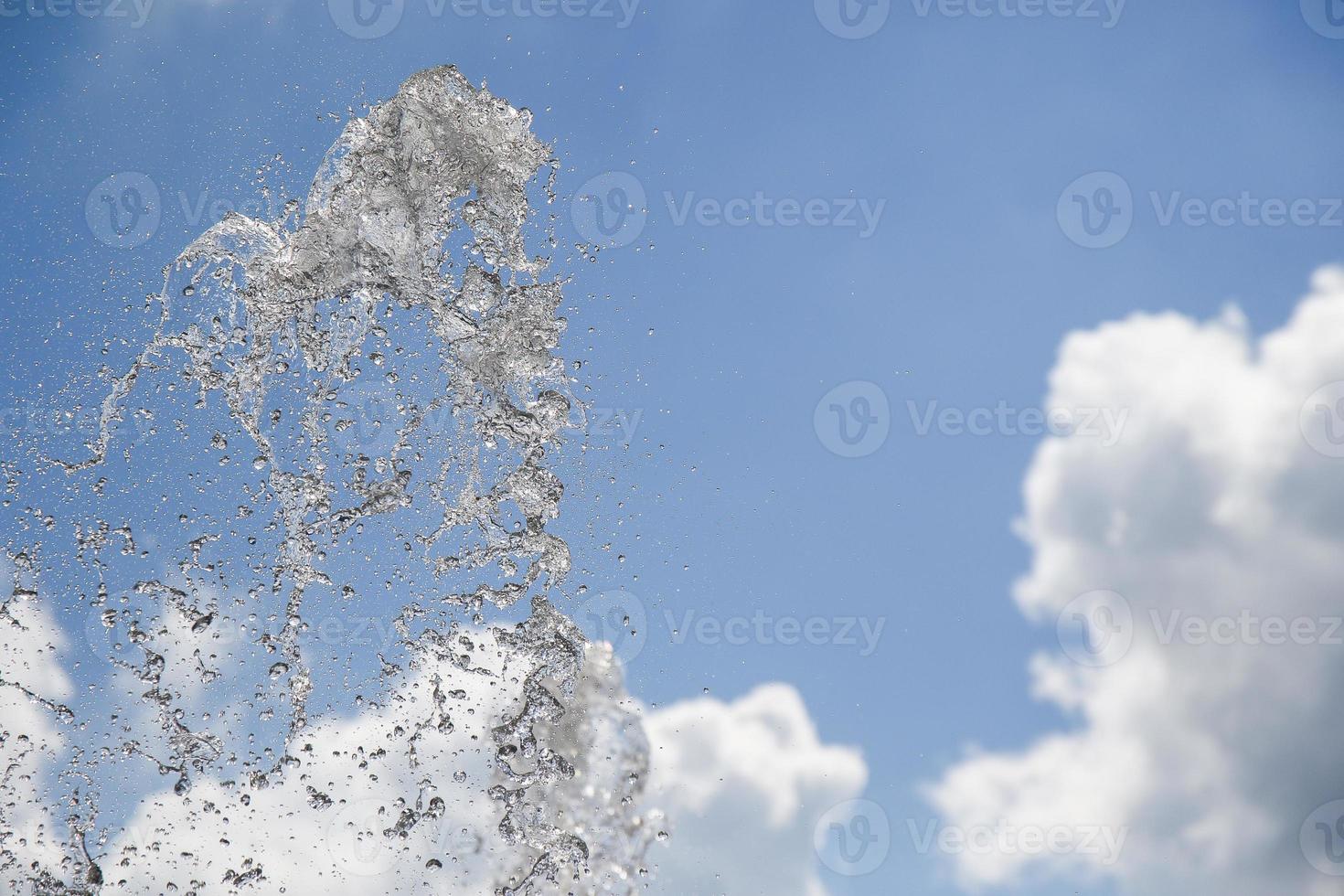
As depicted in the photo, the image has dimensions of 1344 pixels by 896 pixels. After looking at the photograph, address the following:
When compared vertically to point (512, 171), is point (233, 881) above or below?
below

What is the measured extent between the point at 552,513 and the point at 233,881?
4940 mm

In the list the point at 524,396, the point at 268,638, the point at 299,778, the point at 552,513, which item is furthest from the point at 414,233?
the point at 299,778

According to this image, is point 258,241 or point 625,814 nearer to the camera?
point 258,241

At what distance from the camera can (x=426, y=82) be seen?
36.6 feet

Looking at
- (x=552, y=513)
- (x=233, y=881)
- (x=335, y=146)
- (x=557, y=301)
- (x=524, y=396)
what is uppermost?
(x=335, y=146)

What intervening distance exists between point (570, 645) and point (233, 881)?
4.14 m

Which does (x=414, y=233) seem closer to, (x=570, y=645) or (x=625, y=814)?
(x=570, y=645)

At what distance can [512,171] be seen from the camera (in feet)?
38.0

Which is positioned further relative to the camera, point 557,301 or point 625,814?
point 625,814

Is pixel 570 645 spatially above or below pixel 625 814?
above

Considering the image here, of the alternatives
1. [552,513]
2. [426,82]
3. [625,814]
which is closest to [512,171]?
[426,82]

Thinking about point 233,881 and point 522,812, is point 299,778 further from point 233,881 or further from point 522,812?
point 522,812

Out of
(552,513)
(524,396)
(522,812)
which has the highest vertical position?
(524,396)

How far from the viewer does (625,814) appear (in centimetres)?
1286
